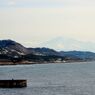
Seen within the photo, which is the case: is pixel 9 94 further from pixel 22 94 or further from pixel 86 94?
pixel 86 94

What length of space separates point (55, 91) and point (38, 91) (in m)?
3.89

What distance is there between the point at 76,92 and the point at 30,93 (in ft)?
32.0

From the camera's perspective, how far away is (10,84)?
119750 millimetres

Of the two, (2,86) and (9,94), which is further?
(2,86)

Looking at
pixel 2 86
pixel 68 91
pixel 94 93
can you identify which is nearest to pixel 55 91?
pixel 68 91

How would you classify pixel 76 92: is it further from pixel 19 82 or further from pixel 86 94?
pixel 19 82

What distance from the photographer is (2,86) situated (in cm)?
12006

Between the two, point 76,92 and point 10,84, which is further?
point 10,84

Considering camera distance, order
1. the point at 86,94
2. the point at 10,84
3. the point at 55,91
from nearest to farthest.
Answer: the point at 86,94
the point at 55,91
the point at 10,84

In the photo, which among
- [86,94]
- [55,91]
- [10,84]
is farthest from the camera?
[10,84]

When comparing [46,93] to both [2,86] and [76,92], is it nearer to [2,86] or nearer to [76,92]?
[76,92]

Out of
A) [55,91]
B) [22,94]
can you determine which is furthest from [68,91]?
[22,94]

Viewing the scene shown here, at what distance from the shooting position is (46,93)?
103562 mm

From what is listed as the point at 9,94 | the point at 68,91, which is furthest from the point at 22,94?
the point at 68,91
